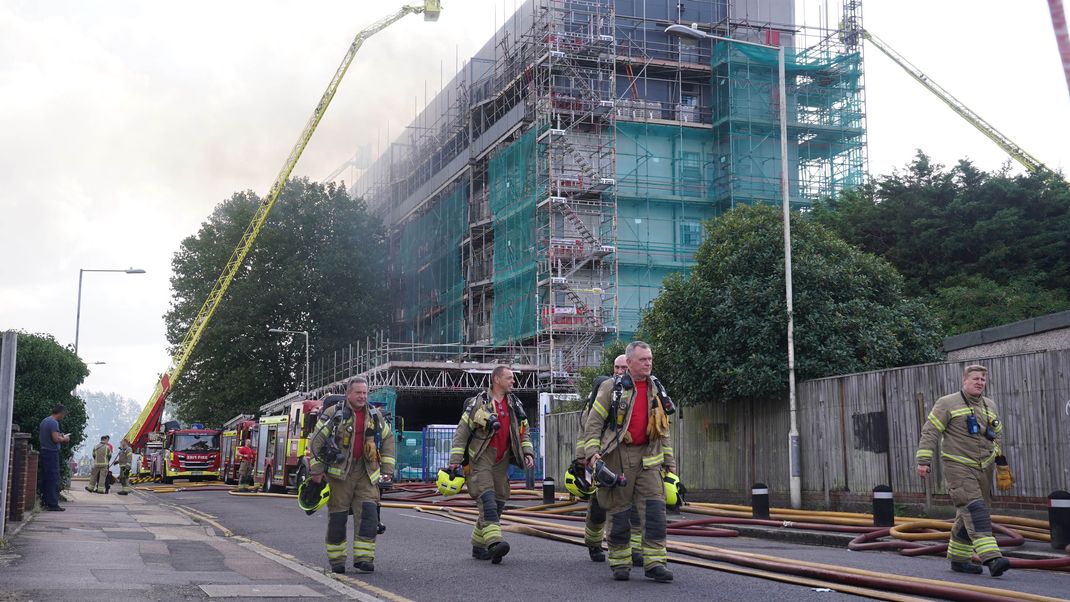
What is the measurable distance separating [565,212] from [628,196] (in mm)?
3447

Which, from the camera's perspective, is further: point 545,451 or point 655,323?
point 545,451

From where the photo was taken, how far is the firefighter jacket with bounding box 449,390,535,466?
1115 cm

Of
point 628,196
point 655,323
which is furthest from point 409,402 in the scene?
point 655,323

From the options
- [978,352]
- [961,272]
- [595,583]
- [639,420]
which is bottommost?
[595,583]

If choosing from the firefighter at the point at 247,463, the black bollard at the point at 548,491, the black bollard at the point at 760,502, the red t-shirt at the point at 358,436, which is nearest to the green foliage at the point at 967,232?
the black bollard at the point at 548,491

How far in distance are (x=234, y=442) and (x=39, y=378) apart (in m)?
25.1

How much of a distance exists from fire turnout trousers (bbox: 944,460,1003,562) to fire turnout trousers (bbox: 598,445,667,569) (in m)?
2.87

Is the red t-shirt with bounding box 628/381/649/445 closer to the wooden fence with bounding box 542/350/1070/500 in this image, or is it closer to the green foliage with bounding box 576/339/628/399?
the wooden fence with bounding box 542/350/1070/500

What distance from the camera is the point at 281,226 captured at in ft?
220

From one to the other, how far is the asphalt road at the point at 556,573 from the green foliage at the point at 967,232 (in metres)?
23.8

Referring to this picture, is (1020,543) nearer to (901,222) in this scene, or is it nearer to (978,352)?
(978,352)

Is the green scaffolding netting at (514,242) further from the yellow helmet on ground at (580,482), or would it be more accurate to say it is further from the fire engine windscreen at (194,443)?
the yellow helmet on ground at (580,482)

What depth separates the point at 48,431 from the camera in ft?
60.7

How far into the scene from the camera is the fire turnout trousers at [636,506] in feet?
30.6
